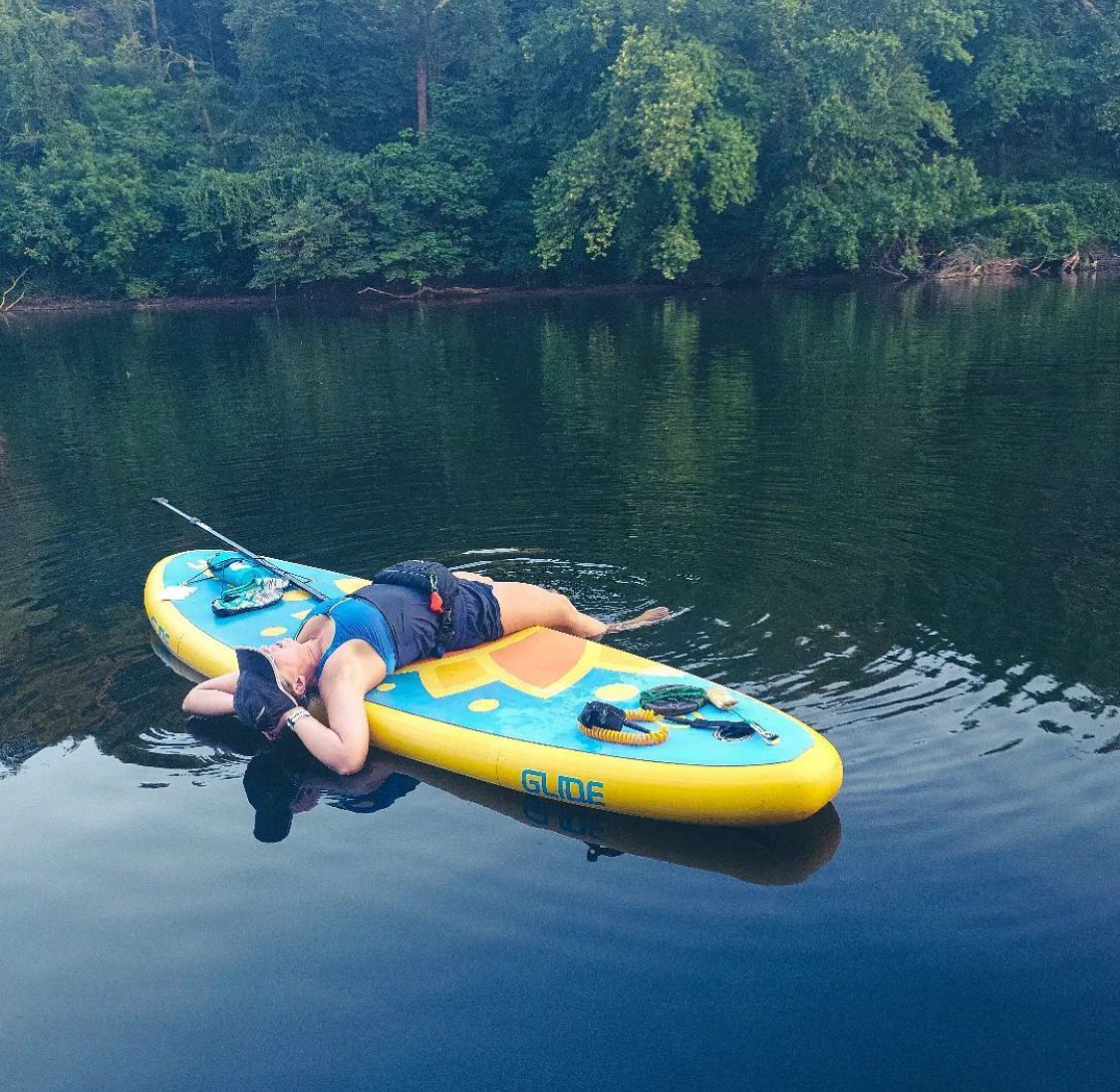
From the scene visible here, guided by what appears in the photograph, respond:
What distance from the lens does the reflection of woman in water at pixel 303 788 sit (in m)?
4.95

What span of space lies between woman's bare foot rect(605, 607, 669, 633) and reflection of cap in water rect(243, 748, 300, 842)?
199 centimetres

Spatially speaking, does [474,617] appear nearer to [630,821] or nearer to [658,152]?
[630,821]

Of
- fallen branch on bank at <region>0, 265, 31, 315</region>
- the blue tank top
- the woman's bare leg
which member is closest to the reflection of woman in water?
the blue tank top

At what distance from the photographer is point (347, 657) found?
536 centimetres

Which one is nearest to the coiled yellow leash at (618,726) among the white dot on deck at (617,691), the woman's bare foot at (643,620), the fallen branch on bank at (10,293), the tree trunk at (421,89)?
the white dot on deck at (617,691)

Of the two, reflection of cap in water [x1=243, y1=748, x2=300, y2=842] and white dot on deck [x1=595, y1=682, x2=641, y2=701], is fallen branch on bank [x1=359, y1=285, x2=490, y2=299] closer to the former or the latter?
reflection of cap in water [x1=243, y1=748, x2=300, y2=842]

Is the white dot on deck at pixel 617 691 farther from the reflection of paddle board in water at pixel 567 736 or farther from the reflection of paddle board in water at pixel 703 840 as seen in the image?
the reflection of paddle board in water at pixel 703 840

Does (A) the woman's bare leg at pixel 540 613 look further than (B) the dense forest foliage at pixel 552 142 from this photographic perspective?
No

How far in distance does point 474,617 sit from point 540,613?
1.45ft

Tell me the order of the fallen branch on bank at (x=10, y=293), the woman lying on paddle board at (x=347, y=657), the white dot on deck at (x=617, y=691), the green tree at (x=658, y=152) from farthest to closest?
the fallen branch on bank at (x=10, y=293), the green tree at (x=658, y=152), the woman lying on paddle board at (x=347, y=657), the white dot on deck at (x=617, y=691)

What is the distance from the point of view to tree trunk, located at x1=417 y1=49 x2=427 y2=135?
34.8 meters

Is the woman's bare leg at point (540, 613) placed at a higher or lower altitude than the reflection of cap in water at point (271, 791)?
higher

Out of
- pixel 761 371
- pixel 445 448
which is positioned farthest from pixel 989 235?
pixel 445 448

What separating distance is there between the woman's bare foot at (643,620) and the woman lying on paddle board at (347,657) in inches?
23.5
